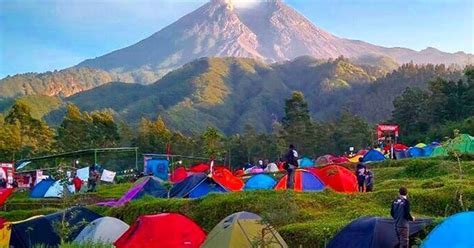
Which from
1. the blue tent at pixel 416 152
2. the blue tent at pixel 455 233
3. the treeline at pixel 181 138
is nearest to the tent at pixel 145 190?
the blue tent at pixel 455 233

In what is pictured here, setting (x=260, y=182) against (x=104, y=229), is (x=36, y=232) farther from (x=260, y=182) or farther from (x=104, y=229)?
(x=260, y=182)

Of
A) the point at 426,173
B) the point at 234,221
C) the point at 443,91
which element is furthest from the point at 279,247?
the point at 443,91

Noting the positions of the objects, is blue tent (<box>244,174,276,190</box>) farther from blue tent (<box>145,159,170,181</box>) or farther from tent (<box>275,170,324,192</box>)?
blue tent (<box>145,159,170,181</box>)

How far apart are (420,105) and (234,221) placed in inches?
1821

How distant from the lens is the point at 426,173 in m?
19.7

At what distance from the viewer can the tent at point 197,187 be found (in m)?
19.4

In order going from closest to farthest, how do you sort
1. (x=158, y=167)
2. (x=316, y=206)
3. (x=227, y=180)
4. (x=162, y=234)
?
1. (x=162, y=234)
2. (x=316, y=206)
3. (x=227, y=180)
4. (x=158, y=167)

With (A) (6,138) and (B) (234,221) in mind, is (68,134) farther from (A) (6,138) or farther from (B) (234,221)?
(B) (234,221)

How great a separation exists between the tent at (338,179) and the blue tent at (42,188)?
54.1ft

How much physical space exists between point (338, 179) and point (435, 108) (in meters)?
35.8

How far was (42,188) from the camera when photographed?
31906 millimetres

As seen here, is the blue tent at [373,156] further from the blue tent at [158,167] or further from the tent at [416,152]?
the blue tent at [158,167]

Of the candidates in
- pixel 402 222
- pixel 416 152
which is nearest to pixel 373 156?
pixel 416 152

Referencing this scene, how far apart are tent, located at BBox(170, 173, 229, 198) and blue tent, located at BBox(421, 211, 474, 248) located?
10757 mm
